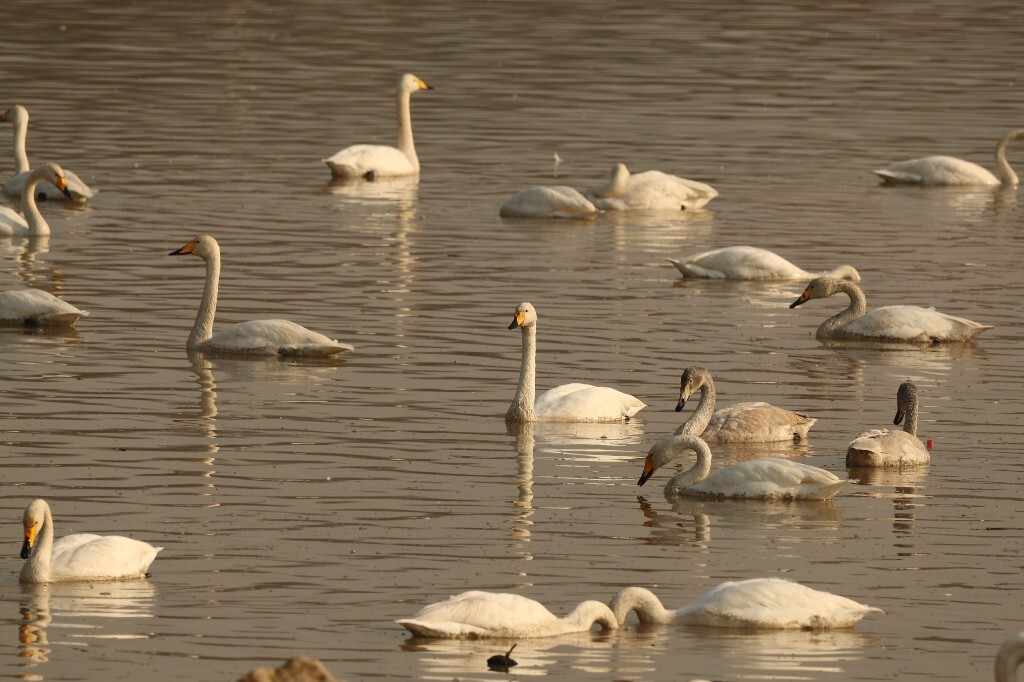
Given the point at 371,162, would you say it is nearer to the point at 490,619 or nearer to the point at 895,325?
the point at 895,325

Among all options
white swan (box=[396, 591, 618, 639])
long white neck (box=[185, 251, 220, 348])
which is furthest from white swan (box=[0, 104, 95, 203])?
white swan (box=[396, 591, 618, 639])

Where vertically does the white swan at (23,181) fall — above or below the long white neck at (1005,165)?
below

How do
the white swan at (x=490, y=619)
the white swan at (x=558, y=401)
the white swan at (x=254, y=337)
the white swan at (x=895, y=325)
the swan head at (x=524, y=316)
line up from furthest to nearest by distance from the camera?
the white swan at (x=895, y=325), the white swan at (x=254, y=337), the swan head at (x=524, y=316), the white swan at (x=558, y=401), the white swan at (x=490, y=619)

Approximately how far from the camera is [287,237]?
1050 inches

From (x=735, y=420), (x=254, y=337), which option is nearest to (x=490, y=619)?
(x=735, y=420)

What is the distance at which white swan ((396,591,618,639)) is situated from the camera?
1187cm

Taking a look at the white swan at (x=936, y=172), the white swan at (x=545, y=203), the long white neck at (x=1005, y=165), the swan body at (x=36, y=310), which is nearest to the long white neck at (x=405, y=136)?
the white swan at (x=545, y=203)

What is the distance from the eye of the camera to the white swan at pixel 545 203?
1117 inches

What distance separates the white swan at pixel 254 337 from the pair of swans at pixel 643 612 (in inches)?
311

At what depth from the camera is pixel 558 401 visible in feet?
58.1

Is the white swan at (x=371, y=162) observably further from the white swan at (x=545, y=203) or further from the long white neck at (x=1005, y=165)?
the long white neck at (x=1005, y=165)

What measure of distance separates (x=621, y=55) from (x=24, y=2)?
16662 mm

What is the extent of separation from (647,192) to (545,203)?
176 cm

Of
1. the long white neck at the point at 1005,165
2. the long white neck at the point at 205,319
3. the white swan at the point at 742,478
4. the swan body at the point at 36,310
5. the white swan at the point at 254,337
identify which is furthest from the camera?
the long white neck at the point at 1005,165
